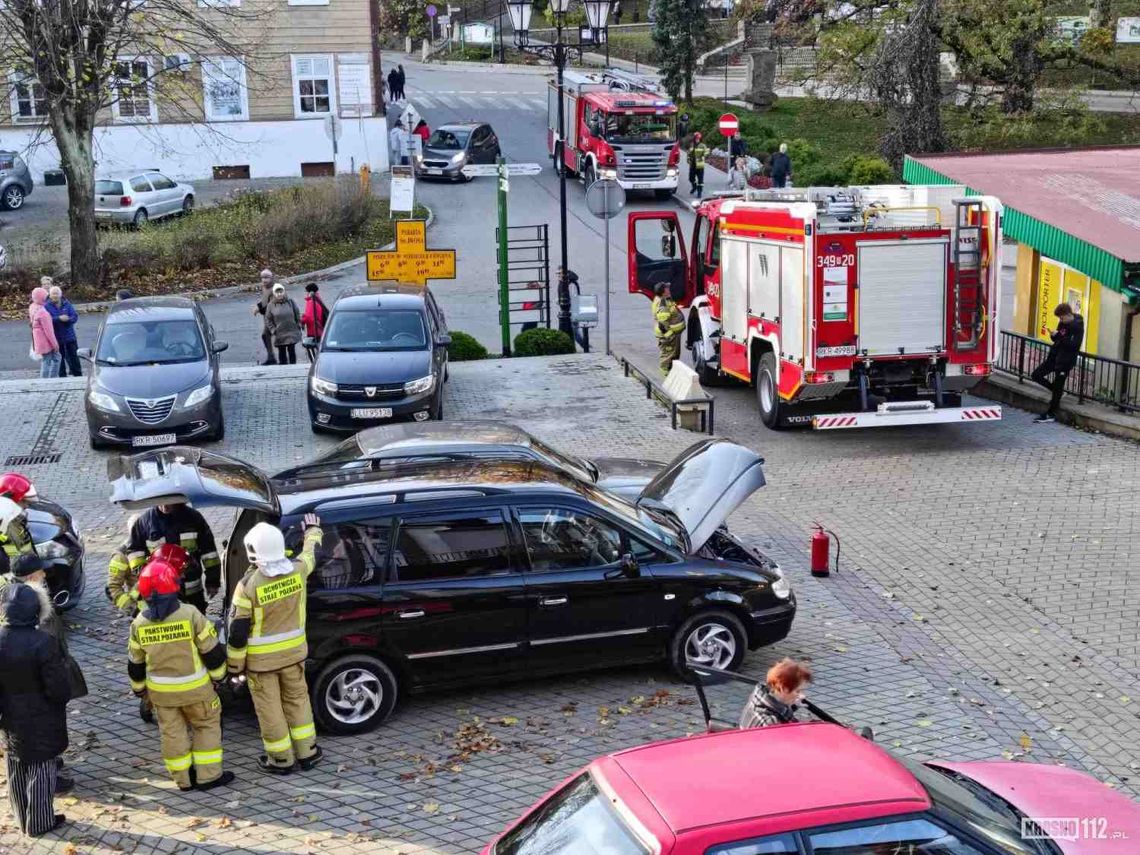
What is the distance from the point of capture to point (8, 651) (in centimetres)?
714

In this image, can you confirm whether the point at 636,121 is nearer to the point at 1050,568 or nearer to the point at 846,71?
the point at 846,71

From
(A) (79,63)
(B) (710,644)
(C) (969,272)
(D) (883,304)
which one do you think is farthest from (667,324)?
(A) (79,63)

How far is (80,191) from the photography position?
2677 cm

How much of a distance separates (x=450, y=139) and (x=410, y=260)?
65.2 ft

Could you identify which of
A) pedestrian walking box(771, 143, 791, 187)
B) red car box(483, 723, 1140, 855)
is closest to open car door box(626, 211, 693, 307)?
pedestrian walking box(771, 143, 791, 187)

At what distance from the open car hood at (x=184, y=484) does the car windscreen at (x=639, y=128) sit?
28.6 metres

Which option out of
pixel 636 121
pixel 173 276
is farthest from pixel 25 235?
pixel 636 121

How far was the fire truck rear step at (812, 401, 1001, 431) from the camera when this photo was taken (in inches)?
633

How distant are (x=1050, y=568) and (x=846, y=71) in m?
27.6

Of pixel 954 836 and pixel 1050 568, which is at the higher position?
pixel 954 836

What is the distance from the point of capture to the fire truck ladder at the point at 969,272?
16047mm

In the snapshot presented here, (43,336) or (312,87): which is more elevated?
(312,87)

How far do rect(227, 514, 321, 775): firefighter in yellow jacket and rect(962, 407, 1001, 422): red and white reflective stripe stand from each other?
10.1 meters

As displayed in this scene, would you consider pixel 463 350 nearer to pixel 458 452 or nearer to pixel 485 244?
pixel 458 452
